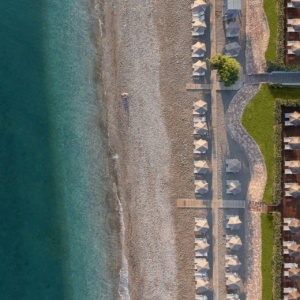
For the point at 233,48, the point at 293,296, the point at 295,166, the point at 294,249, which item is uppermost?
the point at 233,48

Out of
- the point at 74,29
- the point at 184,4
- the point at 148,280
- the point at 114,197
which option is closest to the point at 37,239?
the point at 114,197

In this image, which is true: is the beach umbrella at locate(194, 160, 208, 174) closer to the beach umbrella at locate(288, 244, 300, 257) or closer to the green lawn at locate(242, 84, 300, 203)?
the green lawn at locate(242, 84, 300, 203)

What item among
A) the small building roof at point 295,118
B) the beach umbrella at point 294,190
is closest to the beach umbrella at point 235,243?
the beach umbrella at point 294,190

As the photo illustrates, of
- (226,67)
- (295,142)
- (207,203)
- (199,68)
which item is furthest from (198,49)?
(207,203)

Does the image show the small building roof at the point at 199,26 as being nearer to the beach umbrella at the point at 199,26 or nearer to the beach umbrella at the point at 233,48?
the beach umbrella at the point at 199,26

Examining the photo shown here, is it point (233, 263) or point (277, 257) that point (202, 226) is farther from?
point (277, 257)
